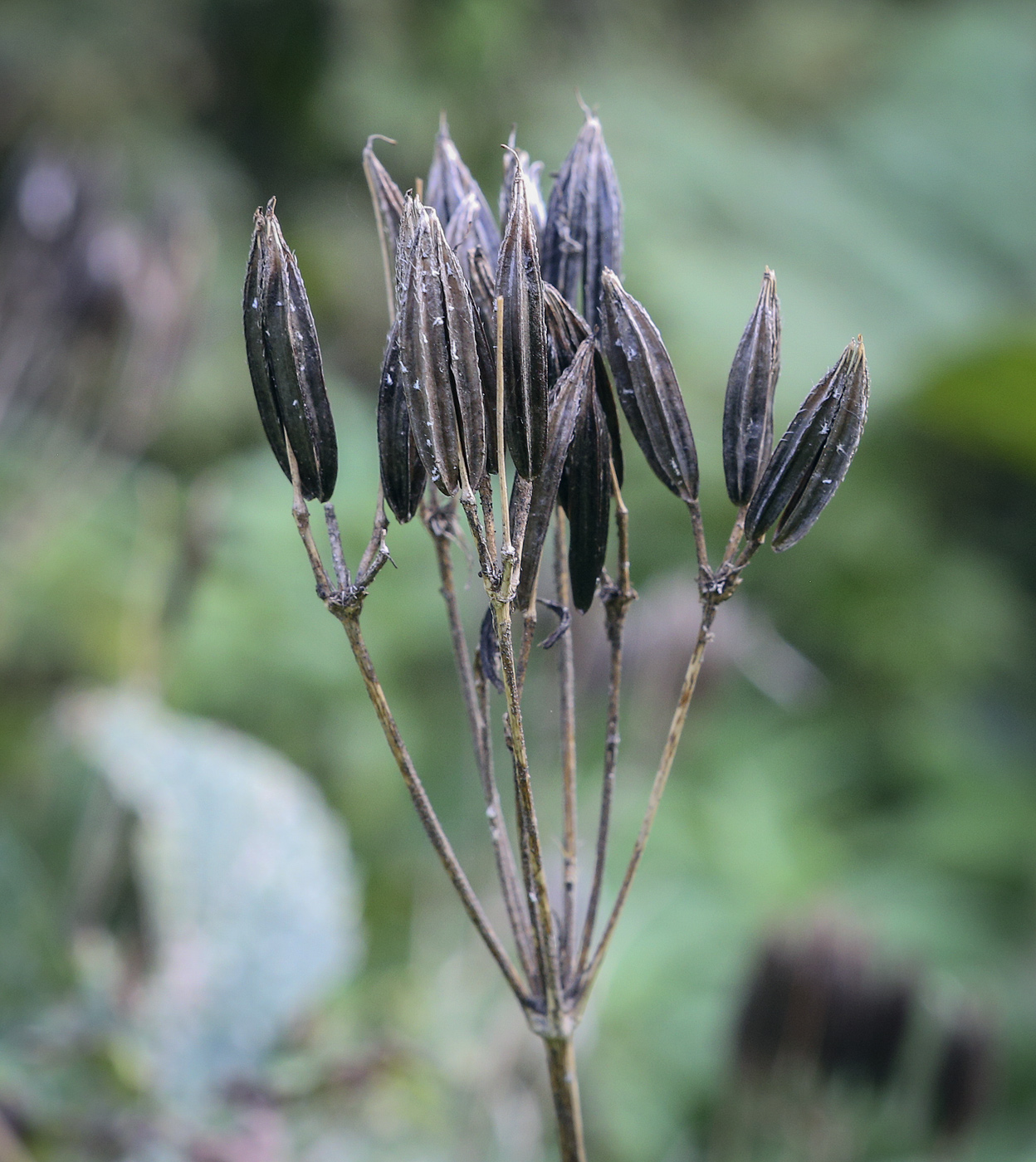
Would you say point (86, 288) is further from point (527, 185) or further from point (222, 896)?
point (527, 185)

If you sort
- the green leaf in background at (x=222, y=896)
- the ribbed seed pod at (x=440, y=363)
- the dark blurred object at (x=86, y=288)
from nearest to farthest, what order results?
the ribbed seed pod at (x=440, y=363) → the green leaf in background at (x=222, y=896) → the dark blurred object at (x=86, y=288)

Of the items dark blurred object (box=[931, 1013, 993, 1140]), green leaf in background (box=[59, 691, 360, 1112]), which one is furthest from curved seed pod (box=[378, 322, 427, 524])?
dark blurred object (box=[931, 1013, 993, 1140])

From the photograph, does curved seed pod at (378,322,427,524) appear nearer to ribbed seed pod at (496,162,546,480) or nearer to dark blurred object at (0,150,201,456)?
ribbed seed pod at (496,162,546,480)

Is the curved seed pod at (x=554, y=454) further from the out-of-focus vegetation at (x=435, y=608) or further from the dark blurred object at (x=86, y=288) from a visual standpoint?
the dark blurred object at (x=86, y=288)

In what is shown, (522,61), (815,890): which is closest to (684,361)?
(522,61)

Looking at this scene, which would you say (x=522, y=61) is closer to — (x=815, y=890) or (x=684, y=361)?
(x=684, y=361)

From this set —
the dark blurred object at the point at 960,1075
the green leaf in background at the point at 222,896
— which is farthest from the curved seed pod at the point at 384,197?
the dark blurred object at the point at 960,1075
